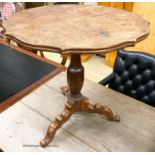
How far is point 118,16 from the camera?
1163mm

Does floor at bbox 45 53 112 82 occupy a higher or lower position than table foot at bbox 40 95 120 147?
lower

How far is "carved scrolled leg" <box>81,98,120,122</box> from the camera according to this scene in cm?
129

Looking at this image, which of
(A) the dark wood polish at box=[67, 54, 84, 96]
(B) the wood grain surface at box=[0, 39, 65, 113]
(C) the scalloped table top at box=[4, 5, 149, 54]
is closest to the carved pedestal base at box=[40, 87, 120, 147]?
(A) the dark wood polish at box=[67, 54, 84, 96]

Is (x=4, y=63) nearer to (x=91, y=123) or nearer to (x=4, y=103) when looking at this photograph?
(x=4, y=103)

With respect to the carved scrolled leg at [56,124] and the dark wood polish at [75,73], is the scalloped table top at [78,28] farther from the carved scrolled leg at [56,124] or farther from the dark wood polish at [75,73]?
the carved scrolled leg at [56,124]


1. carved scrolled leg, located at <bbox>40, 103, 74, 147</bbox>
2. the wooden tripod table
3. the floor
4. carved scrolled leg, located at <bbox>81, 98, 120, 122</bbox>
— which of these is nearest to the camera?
the wooden tripod table

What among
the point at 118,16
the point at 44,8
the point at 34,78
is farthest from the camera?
the point at 34,78

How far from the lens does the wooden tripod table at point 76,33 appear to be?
875mm

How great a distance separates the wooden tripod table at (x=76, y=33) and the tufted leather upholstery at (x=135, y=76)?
1.09 feet

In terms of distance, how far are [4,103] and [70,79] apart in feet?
1.31

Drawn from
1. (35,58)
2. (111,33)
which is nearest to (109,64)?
(35,58)

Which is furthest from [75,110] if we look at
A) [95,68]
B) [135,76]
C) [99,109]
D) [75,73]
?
[95,68]

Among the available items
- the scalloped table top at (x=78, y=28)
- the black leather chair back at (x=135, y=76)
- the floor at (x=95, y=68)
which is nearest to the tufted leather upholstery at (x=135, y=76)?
the black leather chair back at (x=135, y=76)

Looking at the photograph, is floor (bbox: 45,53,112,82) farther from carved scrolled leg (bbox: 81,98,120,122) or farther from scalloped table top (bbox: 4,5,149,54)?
scalloped table top (bbox: 4,5,149,54)
